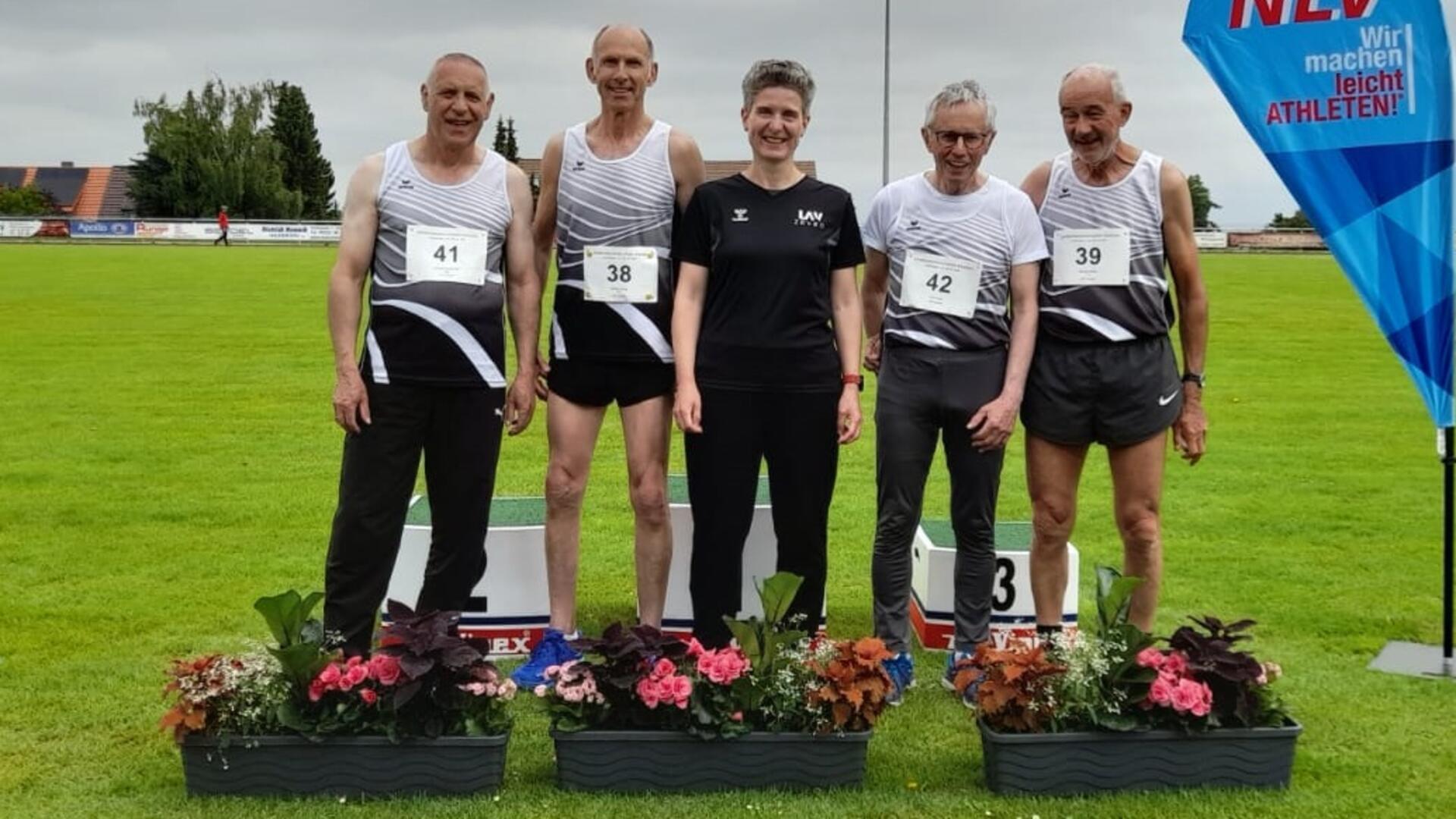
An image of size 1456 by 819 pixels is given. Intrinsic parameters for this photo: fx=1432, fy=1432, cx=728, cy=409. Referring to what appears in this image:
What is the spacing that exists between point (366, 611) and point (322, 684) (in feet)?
2.28

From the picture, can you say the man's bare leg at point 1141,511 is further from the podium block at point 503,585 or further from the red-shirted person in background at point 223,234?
the red-shirted person in background at point 223,234

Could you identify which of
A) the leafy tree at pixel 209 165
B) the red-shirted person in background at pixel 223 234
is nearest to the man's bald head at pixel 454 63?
the red-shirted person in background at pixel 223 234

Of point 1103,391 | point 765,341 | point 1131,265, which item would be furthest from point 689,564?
point 1131,265

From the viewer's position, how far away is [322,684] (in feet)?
13.0

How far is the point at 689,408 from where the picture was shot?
→ 4.50 metres

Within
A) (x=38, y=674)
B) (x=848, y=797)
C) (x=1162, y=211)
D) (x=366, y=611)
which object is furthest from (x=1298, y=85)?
(x=38, y=674)

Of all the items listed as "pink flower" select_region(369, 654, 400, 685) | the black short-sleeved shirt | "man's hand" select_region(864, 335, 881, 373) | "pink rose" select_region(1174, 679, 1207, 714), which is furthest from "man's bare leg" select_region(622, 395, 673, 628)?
"pink rose" select_region(1174, 679, 1207, 714)

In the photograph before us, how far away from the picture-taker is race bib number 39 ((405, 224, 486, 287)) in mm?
4473

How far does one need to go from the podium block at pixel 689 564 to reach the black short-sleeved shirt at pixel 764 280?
1189 millimetres

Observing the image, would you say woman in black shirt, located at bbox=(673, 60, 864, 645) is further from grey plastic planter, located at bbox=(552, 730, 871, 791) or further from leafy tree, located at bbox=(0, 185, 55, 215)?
leafy tree, located at bbox=(0, 185, 55, 215)

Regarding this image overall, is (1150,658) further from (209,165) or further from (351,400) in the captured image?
(209,165)

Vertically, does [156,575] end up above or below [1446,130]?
below

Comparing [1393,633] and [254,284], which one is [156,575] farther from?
[254,284]

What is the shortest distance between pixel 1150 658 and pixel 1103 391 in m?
1.00
